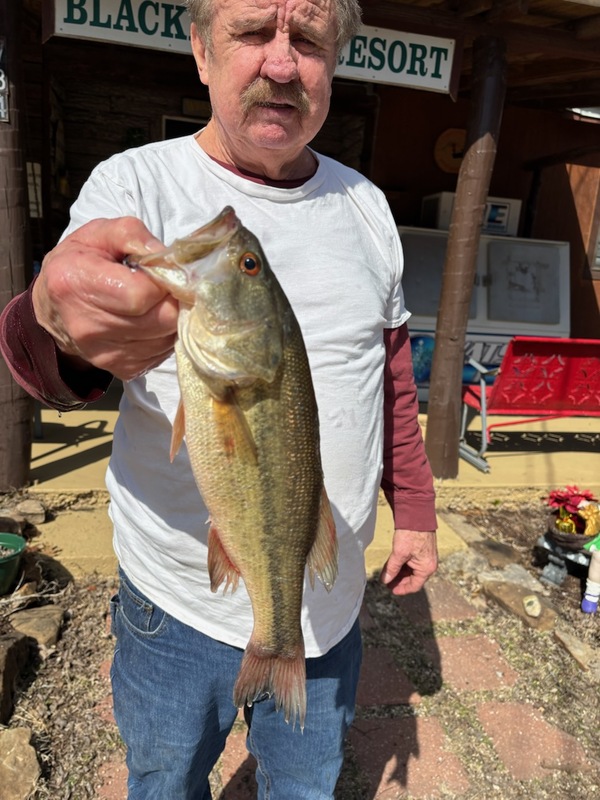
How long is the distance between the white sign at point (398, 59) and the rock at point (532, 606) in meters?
3.68

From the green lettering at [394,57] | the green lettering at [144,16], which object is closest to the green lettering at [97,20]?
the green lettering at [144,16]

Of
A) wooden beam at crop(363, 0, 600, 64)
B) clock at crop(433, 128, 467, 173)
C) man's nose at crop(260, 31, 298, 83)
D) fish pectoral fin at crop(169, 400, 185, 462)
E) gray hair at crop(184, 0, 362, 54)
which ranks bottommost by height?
fish pectoral fin at crop(169, 400, 185, 462)

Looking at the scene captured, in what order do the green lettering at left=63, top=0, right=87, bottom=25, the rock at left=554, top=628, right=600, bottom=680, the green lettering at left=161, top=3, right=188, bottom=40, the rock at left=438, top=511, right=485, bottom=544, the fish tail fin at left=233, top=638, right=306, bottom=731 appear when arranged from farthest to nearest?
1. the rock at left=438, top=511, right=485, bottom=544
2. the green lettering at left=161, top=3, right=188, bottom=40
3. the green lettering at left=63, top=0, right=87, bottom=25
4. the rock at left=554, top=628, right=600, bottom=680
5. the fish tail fin at left=233, top=638, right=306, bottom=731

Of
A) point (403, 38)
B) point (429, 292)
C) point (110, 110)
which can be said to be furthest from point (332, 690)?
point (110, 110)

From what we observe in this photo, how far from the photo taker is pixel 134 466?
166cm

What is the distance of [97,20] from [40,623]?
3.69 m

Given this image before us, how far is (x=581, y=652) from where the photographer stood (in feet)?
11.7

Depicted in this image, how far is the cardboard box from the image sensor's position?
26.9ft

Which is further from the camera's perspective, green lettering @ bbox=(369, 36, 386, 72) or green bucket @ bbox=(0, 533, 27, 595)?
green lettering @ bbox=(369, 36, 386, 72)

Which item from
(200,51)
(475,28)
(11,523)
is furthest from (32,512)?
(475,28)

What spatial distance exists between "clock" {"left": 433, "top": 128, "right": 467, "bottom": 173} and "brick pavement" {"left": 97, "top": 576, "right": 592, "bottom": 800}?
657 cm

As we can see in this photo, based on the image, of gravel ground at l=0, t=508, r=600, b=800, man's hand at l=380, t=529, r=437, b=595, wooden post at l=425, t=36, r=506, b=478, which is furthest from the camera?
wooden post at l=425, t=36, r=506, b=478

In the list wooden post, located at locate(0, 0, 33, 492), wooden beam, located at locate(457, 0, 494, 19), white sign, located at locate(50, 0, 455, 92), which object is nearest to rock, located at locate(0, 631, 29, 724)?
wooden post, located at locate(0, 0, 33, 492)

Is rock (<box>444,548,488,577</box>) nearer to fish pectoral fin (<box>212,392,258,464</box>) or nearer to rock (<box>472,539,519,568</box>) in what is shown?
rock (<box>472,539,519,568</box>)
